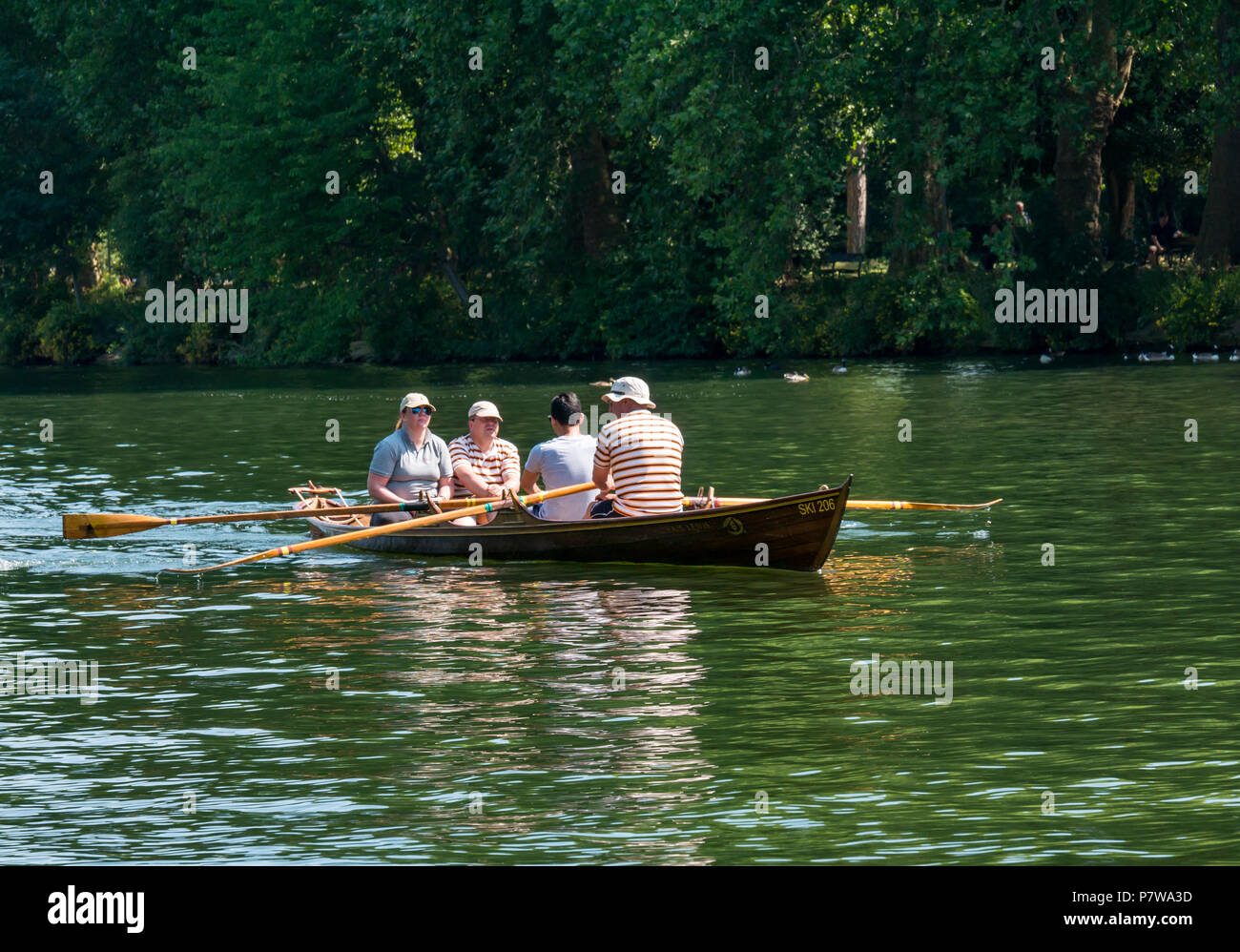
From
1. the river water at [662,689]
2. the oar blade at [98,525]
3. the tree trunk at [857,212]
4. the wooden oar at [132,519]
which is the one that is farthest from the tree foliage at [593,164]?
the oar blade at [98,525]

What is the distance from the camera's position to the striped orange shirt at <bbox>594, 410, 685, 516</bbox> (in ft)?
54.9

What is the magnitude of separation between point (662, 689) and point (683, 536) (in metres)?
4.65

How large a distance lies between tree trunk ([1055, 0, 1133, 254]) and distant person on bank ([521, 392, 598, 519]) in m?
28.3

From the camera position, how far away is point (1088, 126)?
46812 millimetres

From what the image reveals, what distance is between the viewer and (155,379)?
5303cm

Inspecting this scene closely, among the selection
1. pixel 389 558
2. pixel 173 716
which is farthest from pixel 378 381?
pixel 173 716

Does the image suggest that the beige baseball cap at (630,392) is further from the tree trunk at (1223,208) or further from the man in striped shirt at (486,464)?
the tree trunk at (1223,208)

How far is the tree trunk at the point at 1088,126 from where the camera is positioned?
144ft

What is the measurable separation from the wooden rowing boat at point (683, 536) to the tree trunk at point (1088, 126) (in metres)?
28.6

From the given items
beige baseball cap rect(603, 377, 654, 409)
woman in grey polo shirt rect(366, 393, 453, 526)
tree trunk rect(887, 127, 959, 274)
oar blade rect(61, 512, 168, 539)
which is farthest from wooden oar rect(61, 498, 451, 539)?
tree trunk rect(887, 127, 959, 274)

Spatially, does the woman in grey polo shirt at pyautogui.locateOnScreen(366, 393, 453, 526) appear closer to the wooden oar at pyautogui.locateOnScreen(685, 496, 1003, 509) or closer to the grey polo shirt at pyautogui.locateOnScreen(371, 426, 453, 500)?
the grey polo shirt at pyautogui.locateOnScreen(371, 426, 453, 500)

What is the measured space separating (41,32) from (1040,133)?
114 feet
